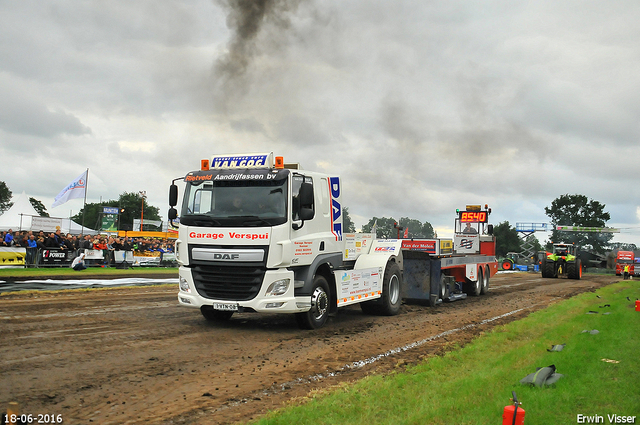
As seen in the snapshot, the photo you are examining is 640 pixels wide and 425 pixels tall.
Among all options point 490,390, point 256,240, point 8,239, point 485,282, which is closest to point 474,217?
point 485,282

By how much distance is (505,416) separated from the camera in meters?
4.05

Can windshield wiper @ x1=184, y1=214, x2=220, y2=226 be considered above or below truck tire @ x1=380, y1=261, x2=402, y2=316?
above

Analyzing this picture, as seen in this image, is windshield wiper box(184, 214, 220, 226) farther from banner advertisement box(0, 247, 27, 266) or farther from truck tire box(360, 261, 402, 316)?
banner advertisement box(0, 247, 27, 266)

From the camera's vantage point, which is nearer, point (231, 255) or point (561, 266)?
point (231, 255)

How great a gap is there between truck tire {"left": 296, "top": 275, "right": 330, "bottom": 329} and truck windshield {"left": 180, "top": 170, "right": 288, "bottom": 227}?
1614mm

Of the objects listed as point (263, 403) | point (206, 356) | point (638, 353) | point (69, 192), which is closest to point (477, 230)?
point (638, 353)

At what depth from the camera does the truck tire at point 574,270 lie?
3375 cm

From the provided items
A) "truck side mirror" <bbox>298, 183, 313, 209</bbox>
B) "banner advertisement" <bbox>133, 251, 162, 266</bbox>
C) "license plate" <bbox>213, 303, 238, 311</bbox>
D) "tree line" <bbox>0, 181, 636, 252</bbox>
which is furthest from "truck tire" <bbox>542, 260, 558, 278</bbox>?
"tree line" <bbox>0, 181, 636, 252</bbox>

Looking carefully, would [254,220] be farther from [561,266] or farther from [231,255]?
[561,266]

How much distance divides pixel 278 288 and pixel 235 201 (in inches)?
70.8

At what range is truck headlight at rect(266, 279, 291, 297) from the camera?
9000mm

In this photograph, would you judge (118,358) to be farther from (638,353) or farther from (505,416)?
(638,353)

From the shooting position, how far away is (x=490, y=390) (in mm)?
5602

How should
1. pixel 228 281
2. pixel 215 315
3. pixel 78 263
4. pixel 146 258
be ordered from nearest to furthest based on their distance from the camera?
1. pixel 228 281
2. pixel 215 315
3. pixel 78 263
4. pixel 146 258
